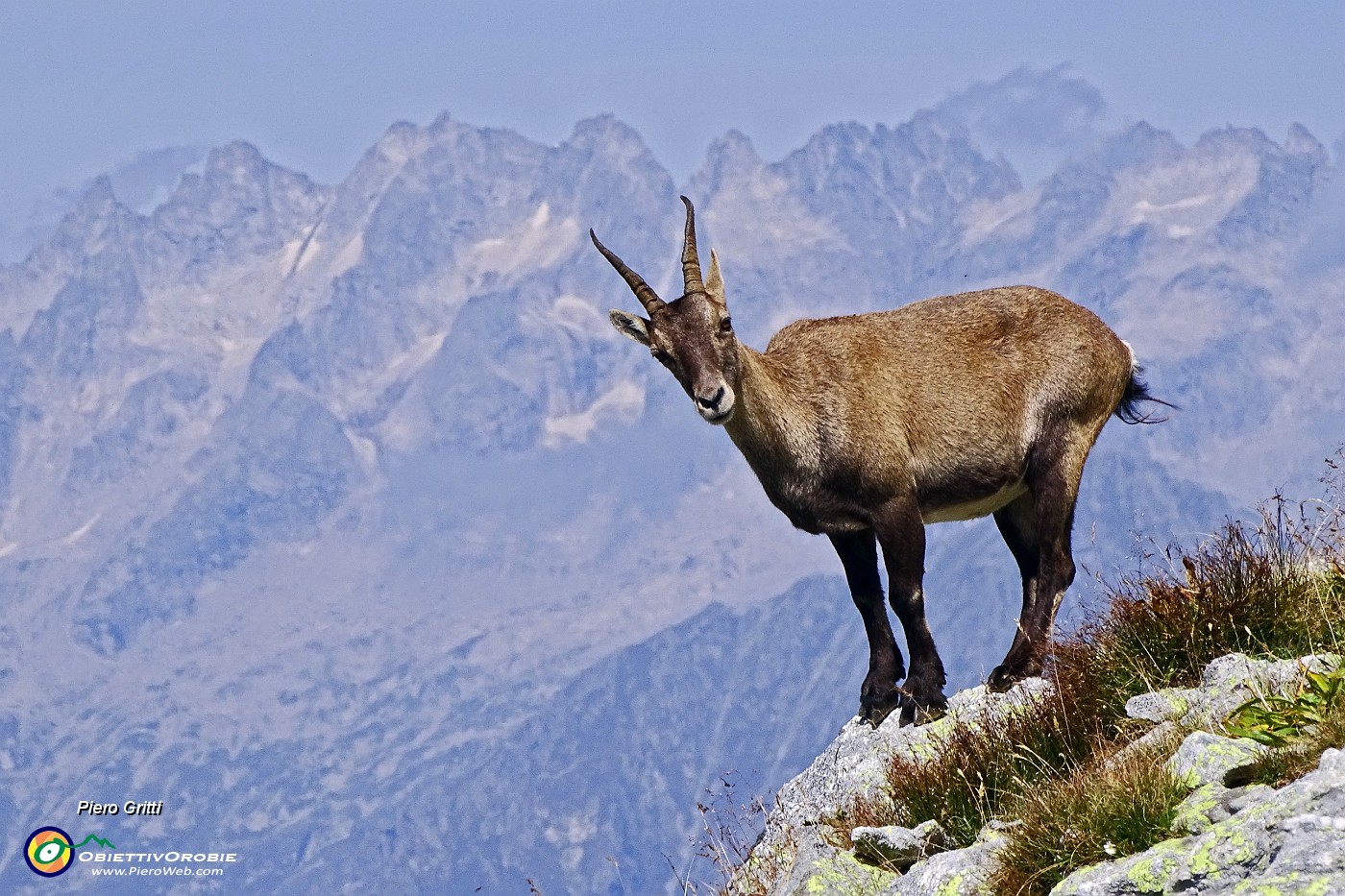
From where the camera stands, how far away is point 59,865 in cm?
3088

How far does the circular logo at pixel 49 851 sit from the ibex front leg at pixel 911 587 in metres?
18.8

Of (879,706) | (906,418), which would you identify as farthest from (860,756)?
(906,418)

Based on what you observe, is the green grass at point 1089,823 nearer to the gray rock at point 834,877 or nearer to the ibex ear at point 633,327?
the gray rock at point 834,877

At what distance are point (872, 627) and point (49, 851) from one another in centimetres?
2251

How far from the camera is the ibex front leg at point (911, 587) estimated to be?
1598cm

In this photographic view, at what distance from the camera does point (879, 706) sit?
53.8 ft

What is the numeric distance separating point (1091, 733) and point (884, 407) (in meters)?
6.72

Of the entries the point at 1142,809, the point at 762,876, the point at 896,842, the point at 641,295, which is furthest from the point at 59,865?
the point at 1142,809

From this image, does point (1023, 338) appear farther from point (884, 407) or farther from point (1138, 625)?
point (1138, 625)

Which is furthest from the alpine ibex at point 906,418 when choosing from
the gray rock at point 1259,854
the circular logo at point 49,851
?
the circular logo at point 49,851

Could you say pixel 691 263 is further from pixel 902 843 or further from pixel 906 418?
pixel 902 843

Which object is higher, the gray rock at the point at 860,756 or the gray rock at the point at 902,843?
the gray rock at the point at 902,843

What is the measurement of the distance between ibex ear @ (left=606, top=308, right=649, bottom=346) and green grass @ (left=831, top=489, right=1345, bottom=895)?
652 centimetres

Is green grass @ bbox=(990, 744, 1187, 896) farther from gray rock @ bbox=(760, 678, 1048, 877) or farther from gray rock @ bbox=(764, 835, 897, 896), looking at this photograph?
gray rock @ bbox=(760, 678, 1048, 877)
